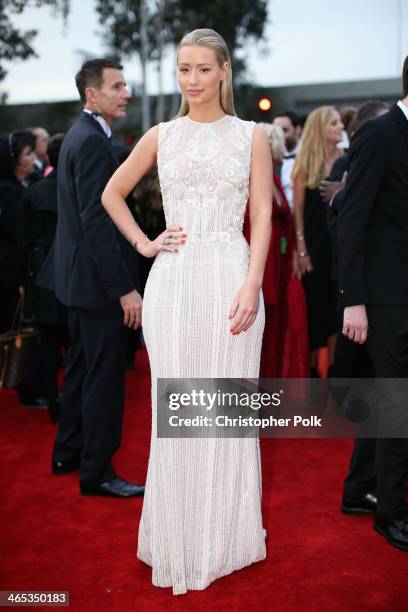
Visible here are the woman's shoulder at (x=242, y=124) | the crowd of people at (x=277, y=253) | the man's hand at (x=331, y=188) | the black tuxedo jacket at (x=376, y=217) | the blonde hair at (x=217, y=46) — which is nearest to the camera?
the blonde hair at (x=217, y=46)

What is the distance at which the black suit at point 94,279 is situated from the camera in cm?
373

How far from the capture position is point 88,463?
13.2 feet

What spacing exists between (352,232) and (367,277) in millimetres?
207

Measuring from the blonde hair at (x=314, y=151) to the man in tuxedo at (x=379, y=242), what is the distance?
239 centimetres

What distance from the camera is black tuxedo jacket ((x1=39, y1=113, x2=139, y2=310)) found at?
3721mm

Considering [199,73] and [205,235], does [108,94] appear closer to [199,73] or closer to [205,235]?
[199,73]

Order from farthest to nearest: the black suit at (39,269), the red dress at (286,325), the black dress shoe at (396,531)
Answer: the red dress at (286,325), the black suit at (39,269), the black dress shoe at (396,531)

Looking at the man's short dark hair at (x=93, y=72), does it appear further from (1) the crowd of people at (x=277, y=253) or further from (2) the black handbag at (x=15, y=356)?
(2) the black handbag at (x=15, y=356)

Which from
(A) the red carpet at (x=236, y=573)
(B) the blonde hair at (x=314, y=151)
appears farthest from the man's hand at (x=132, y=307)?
(B) the blonde hair at (x=314, y=151)

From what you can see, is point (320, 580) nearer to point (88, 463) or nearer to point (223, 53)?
point (88, 463)

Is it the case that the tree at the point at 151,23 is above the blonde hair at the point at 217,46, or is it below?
above

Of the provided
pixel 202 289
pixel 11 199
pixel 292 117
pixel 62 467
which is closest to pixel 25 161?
pixel 11 199

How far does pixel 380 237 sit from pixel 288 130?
13.6 feet

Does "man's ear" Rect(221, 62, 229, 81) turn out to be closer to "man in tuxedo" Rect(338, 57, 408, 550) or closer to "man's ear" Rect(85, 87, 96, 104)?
"man in tuxedo" Rect(338, 57, 408, 550)
